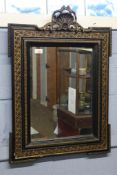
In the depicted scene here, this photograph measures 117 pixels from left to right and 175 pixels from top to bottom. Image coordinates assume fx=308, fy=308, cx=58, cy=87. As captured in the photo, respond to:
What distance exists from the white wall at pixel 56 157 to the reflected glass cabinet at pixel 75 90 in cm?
10

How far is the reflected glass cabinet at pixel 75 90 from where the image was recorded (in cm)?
121

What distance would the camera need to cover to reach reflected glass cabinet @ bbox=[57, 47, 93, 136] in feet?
3.98

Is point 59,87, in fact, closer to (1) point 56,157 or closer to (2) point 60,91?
(2) point 60,91

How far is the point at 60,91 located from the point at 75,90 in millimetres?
63

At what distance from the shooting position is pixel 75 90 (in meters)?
1.24

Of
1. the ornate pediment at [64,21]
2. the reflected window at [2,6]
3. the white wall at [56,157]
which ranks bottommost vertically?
the white wall at [56,157]

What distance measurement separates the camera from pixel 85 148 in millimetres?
1247

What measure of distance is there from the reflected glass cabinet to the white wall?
0.10 meters

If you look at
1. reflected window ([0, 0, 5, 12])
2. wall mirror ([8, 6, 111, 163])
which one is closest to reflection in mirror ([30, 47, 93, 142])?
wall mirror ([8, 6, 111, 163])

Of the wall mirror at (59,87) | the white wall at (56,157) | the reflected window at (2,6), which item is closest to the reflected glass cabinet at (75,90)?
the wall mirror at (59,87)

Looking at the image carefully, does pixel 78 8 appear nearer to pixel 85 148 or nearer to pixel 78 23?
pixel 78 23

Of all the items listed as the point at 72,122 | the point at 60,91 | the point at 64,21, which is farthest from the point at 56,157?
the point at 64,21

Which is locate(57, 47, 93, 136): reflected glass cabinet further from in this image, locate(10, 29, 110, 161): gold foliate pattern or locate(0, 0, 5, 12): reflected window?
locate(0, 0, 5, 12): reflected window

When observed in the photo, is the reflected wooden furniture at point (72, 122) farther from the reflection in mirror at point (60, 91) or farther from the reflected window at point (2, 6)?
the reflected window at point (2, 6)
